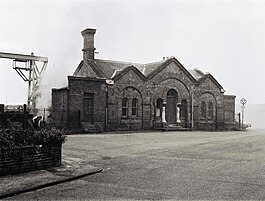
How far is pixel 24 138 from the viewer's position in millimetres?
9461

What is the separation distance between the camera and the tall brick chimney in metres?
31.2

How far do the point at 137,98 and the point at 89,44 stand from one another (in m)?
6.95

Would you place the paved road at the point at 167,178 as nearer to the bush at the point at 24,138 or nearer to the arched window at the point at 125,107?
the bush at the point at 24,138

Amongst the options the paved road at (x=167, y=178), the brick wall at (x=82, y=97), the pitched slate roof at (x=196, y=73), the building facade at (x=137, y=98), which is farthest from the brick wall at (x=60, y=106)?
the pitched slate roof at (x=196, y=73)

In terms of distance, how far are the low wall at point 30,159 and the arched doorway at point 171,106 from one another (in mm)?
22640

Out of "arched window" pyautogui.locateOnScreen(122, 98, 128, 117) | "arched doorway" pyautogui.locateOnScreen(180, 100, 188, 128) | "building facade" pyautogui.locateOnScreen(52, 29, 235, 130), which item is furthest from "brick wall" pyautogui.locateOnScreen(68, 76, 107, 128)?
"arched doorway" pyautogui.locateOnScreen(180, 100, 188, 128)

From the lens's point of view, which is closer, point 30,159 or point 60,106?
point 30,159

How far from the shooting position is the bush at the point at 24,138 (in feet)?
28.4

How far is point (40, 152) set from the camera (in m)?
9.52

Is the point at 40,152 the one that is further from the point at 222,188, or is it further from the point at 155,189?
the point at 222,188

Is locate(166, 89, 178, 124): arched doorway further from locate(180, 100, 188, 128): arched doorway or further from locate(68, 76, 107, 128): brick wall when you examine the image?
locate(68, 76, 107, 128): brick wall

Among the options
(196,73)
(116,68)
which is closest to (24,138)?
(116,68)

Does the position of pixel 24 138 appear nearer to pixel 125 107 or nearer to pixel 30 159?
pixel 30 159

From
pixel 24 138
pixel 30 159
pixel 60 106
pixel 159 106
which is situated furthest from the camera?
pixel 159 106
